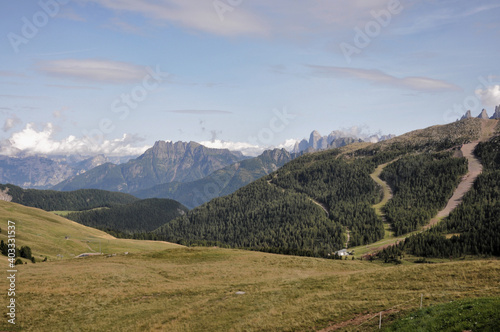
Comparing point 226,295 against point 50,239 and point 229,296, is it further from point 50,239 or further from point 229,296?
point 50,239

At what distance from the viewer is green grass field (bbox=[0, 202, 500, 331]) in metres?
40.5

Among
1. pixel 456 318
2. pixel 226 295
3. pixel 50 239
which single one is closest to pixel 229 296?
pixel 226 295

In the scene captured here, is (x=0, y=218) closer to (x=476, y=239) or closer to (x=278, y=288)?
(x=278, y=288)

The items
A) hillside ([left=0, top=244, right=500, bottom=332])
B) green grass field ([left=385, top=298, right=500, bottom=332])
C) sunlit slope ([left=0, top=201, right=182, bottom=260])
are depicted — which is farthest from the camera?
sunlit slope ([left=0, top=201, right=182, bottom=260])

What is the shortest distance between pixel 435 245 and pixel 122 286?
16206 cm

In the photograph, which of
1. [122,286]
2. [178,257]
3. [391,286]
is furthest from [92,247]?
[391,286]

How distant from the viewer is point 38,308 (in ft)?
154

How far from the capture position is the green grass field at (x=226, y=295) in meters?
40.5

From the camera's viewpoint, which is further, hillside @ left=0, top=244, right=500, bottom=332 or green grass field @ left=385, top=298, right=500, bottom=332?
hillside @ left=0, top=244, right=500, bottom=332

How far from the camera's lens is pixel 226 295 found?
5466 centimetres

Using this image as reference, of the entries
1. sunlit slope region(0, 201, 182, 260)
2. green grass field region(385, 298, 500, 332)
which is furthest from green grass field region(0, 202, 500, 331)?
sunlit slope region(0, 201, 182, 260)

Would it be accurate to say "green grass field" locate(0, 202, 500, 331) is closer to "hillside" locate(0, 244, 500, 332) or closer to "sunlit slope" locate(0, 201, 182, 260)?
"hillside" locate(0, 244, 500, 332)

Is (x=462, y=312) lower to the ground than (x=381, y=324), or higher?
higher

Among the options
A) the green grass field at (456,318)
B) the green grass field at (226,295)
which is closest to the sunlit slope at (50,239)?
the green grass field at (226,295)
